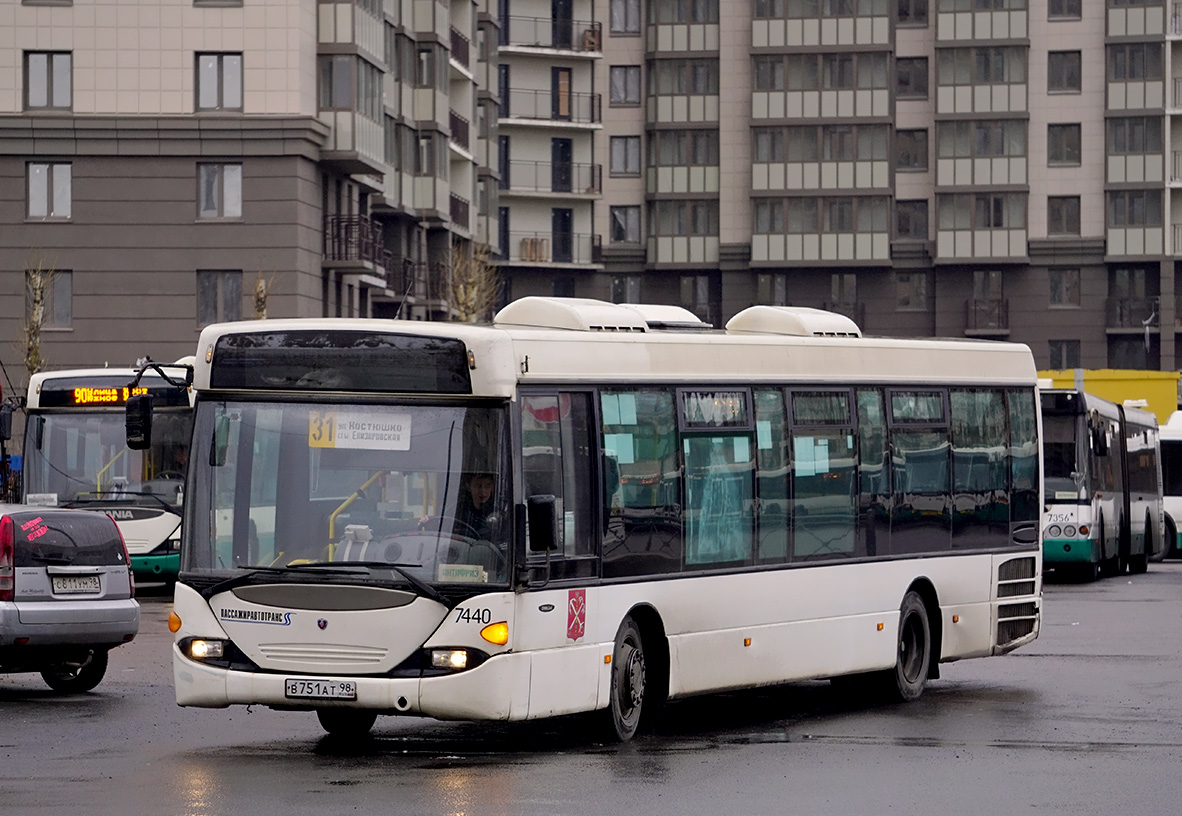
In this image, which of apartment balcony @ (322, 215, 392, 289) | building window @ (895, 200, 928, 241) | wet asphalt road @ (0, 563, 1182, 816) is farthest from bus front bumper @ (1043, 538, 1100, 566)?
building window @ (895, 200, 928, 241)

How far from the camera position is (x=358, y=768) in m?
11.9

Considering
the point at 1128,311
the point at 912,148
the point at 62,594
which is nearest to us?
the point at 62,594

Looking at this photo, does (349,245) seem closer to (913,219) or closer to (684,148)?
(684,148)

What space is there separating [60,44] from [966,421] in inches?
1560

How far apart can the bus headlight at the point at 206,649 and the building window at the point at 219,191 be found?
4190cm

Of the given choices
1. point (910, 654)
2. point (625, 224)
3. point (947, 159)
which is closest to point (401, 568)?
point (910, 654)

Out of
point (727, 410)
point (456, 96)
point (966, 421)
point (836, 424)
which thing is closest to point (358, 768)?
point (727, 410)

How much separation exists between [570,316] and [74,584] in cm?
488

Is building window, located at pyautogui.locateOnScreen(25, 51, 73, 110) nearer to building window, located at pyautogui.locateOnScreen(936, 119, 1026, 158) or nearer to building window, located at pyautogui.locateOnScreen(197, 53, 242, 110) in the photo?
building window, located at pyautogui.locateOnScreen(197, 53, 242, 110)

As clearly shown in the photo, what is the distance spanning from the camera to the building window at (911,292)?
3428 inches

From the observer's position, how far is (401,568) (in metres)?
12.1

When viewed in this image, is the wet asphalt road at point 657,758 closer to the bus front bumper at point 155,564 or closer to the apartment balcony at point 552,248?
the bus front bumper at point 155,564

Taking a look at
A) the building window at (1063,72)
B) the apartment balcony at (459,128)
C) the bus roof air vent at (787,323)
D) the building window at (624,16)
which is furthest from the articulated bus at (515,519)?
the building window at (624,16)

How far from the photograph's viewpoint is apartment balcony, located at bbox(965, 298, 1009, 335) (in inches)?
3374
